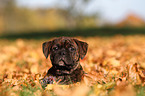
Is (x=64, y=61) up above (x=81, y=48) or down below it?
below

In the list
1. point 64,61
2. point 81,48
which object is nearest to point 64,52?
point 64,61

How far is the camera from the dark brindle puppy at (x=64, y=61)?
3.01m

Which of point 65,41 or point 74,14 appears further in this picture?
point 74,14

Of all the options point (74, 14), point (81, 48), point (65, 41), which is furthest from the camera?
point (74, 14)

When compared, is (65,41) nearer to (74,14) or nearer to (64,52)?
(64,52)

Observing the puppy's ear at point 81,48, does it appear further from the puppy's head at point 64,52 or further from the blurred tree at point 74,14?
the blurred tree at point 74,14

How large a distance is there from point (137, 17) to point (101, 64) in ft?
166

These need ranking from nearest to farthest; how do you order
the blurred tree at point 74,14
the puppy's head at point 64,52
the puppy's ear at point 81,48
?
the puppy's head at point 64,52 < the puppy's ear at point 81,48 < the blurred tree at point 74,14

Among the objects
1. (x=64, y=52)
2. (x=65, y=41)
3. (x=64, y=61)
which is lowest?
(x=64, y=61)

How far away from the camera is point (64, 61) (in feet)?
9.80

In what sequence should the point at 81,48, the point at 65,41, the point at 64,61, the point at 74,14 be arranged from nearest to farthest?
the point at 64,61, the point at 65,41, the point at 81,48, the point at 74,14

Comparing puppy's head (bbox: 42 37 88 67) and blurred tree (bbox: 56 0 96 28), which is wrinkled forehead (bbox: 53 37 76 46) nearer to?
puppy's head (bbox: 42 37 88 67)

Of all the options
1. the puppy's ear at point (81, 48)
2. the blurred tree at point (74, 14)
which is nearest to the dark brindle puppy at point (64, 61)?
the puppy's ear at point (81, 48)

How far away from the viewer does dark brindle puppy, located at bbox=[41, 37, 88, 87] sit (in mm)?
3012
